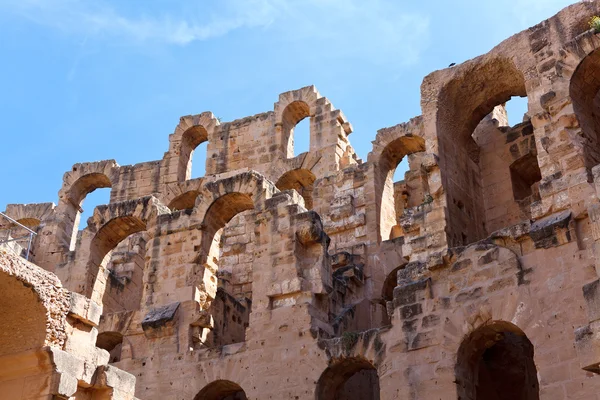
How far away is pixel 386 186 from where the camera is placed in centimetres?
1838

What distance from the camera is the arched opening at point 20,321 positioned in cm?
904

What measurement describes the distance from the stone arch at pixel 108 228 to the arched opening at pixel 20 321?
7.37 m

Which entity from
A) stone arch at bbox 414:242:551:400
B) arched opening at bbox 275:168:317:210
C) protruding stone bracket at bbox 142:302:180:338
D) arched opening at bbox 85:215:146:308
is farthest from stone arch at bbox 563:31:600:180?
arched opening at bbox 275:168:317:210

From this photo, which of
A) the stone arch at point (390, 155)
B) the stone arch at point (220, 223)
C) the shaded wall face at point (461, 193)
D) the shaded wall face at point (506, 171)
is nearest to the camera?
the shaded wall face at point (461, 193)

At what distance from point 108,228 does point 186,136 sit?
27.3 ft

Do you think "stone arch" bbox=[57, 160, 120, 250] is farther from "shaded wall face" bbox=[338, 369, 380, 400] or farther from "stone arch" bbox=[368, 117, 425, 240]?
"shaded wall face" bbox=[338, 369, 380, 400]

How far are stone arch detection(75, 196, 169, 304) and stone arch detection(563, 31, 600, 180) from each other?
26.3 feet

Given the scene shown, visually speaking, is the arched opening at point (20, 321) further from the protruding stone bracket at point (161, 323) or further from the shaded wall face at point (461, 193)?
the shaded wall face at point (461, 193)

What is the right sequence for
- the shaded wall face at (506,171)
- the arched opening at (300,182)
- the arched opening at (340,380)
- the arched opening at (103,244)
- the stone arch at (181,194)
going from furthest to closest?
the stone arch at (181,194)
the arched opening at (300,182)
the arched opening at (103,244)
the shaded wall face at (506,171)
the arched opening at (340,380)

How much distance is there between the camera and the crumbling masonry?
32.1ft

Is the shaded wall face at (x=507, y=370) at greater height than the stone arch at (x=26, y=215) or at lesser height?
lesser

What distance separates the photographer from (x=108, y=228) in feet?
57.2

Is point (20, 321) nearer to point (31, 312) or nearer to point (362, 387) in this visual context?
point (31, 312)

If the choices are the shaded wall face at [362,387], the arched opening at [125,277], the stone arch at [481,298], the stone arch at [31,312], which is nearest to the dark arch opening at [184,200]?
the arched opening at [125,277]
